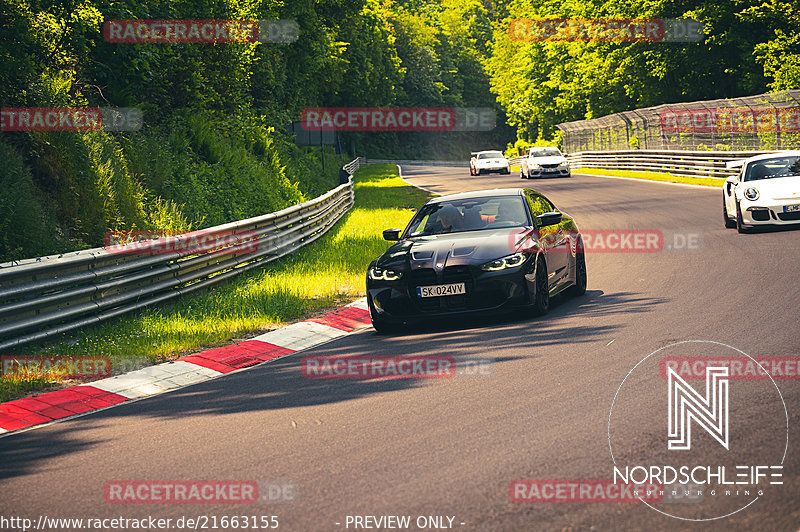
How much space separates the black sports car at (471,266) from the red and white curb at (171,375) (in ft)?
2.97

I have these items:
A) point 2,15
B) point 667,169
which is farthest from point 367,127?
point 2,15

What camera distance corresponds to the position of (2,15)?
13.7 meters

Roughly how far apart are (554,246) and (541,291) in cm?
87

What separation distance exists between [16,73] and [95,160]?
180 cm

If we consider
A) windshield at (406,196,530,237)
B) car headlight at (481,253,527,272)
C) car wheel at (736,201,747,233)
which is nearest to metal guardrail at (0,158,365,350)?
windshield at (406,196,530,237)

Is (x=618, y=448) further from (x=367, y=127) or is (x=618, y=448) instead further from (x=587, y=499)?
(x=367, y=127)

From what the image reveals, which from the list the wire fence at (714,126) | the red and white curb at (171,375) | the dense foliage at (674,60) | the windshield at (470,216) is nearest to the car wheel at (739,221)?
the windshield at (470,216)

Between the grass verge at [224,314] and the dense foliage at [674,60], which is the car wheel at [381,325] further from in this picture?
the dense foliage at [674,60]

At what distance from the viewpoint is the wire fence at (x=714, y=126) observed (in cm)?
2986

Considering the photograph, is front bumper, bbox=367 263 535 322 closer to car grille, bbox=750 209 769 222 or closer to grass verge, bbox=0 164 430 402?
grass verge, bbox=0 164 430 402

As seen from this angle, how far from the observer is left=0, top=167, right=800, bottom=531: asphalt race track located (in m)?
4.30

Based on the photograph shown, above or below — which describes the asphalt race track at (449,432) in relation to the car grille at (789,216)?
below

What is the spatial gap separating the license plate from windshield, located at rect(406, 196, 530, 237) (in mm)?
1429

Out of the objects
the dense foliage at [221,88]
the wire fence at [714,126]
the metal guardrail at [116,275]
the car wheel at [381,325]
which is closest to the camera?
the metal guardrail at [116,275]
